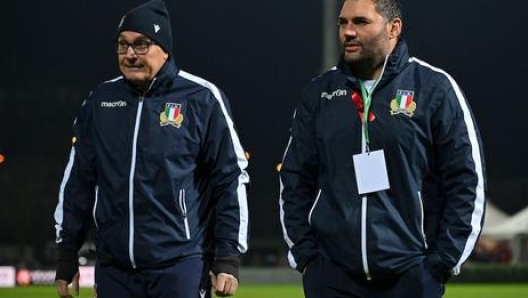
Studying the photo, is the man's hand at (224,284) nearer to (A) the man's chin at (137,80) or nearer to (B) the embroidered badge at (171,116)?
(B) the embroidered badge at (171,116)

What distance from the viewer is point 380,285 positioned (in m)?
4.96

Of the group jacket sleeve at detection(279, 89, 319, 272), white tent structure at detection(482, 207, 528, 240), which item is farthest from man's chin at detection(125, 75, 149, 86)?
white tent structure at detection(482, 207, 528, 240)

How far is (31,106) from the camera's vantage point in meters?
50.7

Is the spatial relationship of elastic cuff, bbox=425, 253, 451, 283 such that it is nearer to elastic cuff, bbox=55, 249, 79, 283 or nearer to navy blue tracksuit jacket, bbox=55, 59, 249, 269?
navy blue tracksuit jacket, bbox=55, 59, 249, 269

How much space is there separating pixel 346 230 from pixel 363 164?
11.0 inches

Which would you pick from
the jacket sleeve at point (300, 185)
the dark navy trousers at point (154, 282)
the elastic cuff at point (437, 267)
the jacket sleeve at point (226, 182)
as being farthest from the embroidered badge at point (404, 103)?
the dark navy trousers at point (154, 282)

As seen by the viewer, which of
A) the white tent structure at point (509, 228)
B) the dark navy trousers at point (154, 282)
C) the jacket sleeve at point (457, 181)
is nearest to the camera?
the jacket sleeve at point (457, 181)

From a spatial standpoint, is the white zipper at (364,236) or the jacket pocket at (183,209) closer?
the white zipper at (364,236)

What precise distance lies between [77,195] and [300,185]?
1221 mm

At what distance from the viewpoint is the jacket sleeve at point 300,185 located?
513 cm

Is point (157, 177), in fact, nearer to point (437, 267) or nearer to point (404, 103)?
point (404, 103)

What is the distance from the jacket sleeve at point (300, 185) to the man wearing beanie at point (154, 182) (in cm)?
50

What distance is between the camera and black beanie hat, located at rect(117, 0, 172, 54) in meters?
5.71

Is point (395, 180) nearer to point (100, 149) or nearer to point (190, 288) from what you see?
point (190, 288)
